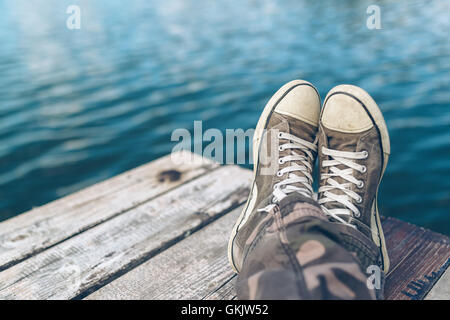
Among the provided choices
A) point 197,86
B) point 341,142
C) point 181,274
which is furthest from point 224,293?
point 197,86

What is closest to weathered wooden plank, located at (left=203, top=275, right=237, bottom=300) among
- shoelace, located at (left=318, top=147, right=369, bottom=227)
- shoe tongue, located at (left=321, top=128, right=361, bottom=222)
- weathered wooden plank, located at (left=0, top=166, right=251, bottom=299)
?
weathered wooden plank, located at (left=0, top=166, right=251, bottom=299)

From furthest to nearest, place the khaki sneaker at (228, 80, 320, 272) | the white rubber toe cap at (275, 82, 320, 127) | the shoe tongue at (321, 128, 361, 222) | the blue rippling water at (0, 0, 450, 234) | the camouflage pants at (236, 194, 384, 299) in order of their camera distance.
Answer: the blue rippling water at (0, 0, 450, 234) → the white rubber toe cap at (275, 82, 320, 127) → the shoe tongue at (321, 128, 361, 222) → the khaki sneaker at (228, 80, 320, 272) → the camouflage pants at (236, 194, 384, 299)

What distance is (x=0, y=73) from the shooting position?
285 inches

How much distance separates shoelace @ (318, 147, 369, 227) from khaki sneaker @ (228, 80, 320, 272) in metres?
0.09

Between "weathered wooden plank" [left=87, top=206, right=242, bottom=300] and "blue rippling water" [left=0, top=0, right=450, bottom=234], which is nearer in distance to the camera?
"weathered wooden plank" [left=87, top=206, right=242, bottom=300]

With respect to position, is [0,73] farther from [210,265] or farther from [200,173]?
[210,265]

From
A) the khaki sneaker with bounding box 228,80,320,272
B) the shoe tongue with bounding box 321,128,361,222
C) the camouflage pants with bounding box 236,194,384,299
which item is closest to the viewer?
the camouflage pants with bounding box 236,194,384,299

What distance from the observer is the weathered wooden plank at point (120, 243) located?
1.61m

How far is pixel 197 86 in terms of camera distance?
19.6ft

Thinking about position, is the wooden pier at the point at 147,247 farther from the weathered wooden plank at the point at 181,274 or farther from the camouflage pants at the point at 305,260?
the camouflage pants at the point at 305,260

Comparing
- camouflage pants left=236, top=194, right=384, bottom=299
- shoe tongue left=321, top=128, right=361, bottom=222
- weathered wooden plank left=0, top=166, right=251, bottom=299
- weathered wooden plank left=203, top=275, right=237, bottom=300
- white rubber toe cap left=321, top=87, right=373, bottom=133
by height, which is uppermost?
white rubber toe cap left=321, top=87, right=373, bottom=133

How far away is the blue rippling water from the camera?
11.9 feet

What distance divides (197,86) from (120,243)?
443cm

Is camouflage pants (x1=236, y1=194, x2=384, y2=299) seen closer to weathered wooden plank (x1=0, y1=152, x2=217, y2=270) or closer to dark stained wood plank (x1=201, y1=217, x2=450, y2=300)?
dark stained wood plank (x1=201, y1=217, x2=450, y2=300)
